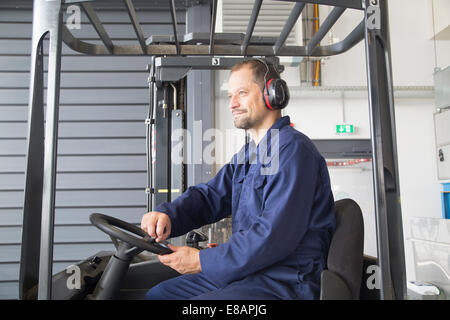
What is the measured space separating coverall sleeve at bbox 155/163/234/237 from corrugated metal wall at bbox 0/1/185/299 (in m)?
3.16

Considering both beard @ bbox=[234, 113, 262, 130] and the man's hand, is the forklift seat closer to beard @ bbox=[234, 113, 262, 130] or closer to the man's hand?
the man's hand

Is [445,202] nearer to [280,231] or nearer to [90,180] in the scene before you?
[280,231]

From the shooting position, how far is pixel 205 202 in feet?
7.60

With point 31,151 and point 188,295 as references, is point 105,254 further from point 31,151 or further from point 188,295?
point 31,151

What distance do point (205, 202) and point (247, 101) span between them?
0.71m

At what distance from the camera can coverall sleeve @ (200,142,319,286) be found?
153 cm

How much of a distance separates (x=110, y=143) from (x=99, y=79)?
1.00m

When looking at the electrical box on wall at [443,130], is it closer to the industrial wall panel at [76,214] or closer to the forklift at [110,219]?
the forklift at [110,219]

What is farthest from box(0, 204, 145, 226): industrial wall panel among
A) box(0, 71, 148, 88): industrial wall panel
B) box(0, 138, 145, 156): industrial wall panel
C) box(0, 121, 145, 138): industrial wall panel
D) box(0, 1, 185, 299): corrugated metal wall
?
box(0, 71, 148, 88): industrial wall panel

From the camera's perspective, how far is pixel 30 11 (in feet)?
18.1
